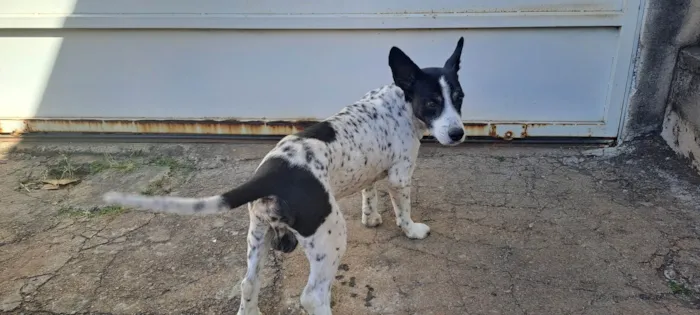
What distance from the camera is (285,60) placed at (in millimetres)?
4738

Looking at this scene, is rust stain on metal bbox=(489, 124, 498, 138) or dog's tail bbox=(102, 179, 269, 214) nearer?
dog's tail bbox=(102, 179, 269, 214)

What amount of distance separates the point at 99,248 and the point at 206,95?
6.52 feet

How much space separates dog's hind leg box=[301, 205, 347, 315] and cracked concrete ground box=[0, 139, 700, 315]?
1.00 feet

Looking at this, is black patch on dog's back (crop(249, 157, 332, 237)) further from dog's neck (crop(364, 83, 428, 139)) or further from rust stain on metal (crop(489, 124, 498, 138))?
rust stain on metal (crop(489, 124, 498, 138))

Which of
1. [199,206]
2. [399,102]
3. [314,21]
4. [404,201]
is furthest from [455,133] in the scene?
[314,21]

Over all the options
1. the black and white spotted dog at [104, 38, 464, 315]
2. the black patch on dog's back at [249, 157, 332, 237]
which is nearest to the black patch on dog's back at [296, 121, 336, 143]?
the black and white spotted dog at [104, 38, 464, 315]

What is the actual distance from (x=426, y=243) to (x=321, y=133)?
1161 millimetres

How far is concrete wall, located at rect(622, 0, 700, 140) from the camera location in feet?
13.8

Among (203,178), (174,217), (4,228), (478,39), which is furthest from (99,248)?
(478,39)

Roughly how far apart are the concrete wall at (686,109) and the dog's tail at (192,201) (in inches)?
Result: 144

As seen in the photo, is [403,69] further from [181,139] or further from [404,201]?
[181,139]

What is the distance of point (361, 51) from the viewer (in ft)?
15.2

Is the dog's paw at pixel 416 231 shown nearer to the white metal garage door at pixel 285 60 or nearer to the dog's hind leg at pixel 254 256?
the dog's hind leg at pixel 254 256

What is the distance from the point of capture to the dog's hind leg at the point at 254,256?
2.47m
